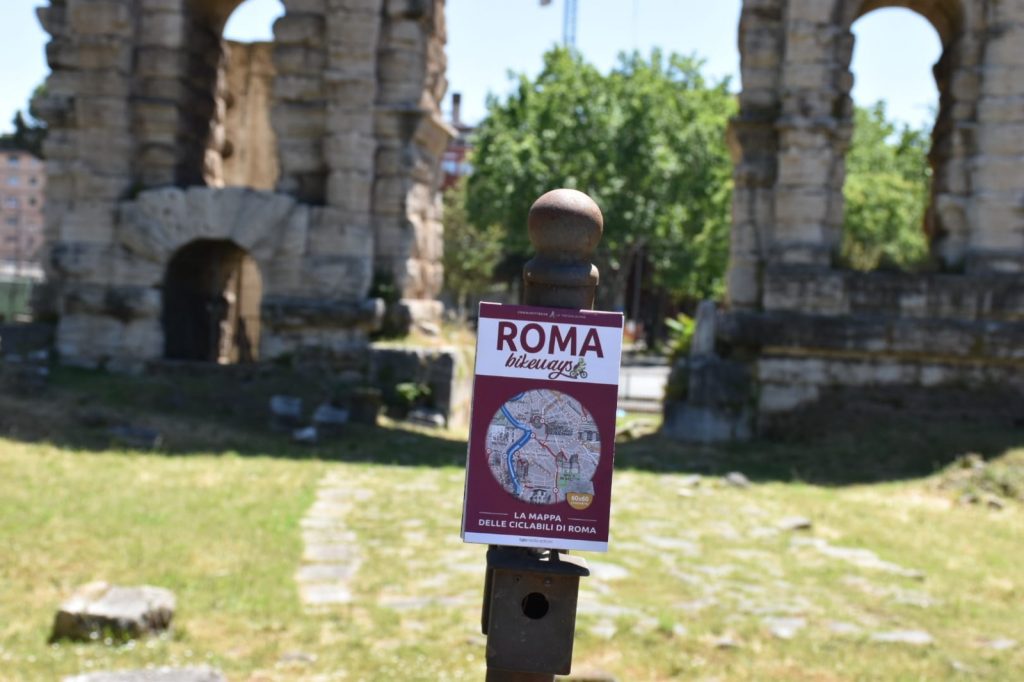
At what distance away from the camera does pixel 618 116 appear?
31.0 metres

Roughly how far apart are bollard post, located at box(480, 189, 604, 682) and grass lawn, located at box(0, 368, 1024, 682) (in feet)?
7.59

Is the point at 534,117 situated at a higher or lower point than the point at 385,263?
higher

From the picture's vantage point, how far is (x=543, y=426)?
293 cm

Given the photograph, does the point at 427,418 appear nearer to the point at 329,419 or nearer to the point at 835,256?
the point at 329,419

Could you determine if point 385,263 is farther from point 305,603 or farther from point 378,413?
point 305,603

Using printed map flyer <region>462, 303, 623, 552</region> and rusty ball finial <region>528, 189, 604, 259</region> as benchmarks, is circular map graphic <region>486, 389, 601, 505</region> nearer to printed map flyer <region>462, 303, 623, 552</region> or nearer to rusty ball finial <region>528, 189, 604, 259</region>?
printed map flyer <region>462, 303, 623, 552</region>

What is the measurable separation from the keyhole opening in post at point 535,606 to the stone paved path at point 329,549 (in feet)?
11.1

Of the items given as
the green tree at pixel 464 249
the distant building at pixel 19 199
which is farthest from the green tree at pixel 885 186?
the distant building at pixel 19 199

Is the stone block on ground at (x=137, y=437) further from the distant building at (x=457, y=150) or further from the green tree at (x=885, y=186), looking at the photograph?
the distant building at (x=457, y=150)

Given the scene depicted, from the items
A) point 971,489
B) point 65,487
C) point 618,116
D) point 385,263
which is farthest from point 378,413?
point 618,116

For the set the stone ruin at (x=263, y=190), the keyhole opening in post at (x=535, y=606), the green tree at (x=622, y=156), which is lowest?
the keyhole opening in post at (x=535, y=606)

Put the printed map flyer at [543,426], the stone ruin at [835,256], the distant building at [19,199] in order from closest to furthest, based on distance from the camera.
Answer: the printed map flyer at [543,426], the stone ruin at [835,256], the distant building at [19,199]

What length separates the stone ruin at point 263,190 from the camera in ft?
46.8

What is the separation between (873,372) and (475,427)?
36.8 feet
